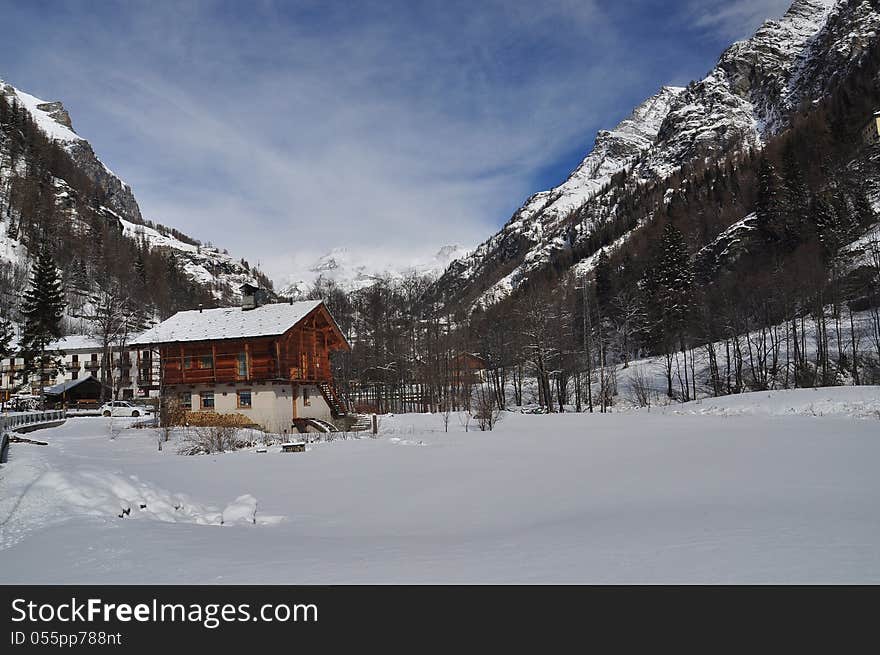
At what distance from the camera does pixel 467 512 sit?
10.4 meters

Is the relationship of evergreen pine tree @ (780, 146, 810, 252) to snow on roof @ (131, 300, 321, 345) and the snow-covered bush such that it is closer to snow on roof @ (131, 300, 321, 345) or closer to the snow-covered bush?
snow on roof @ (131, 300, 321, 345)

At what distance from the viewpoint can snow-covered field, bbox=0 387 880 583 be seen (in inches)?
237

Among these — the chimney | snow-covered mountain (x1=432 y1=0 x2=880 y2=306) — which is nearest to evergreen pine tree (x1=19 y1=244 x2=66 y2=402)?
the chimney

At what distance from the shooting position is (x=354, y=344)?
63750mm

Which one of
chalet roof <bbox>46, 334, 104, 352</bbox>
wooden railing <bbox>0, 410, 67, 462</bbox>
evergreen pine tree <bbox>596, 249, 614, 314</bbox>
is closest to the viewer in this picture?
wooden railing <bbox>0, 410, 67, 462</bbox>

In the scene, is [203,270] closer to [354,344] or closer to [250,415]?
[354,344]

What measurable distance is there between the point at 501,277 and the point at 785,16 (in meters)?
122

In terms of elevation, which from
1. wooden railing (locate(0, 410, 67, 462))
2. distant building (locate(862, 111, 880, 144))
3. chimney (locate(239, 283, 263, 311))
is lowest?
wooden railing (locate(0, 410, 67, 462))

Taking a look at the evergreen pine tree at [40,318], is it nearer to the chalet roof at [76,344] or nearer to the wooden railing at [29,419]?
the chalet roof at [76,344]

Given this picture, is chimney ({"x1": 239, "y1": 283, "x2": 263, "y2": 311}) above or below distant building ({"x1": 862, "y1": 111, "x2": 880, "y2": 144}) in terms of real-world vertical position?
below

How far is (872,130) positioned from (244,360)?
75910 mm

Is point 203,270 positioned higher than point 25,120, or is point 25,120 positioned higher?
point 25,120

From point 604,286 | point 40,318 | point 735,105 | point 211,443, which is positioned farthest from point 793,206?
point 735,105
